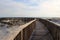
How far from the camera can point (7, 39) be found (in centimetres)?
292

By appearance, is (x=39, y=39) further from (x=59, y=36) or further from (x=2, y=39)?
(x=2, y=39)

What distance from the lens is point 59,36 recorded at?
7730 mm

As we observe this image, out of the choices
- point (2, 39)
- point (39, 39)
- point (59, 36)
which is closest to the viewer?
point (2, 39)

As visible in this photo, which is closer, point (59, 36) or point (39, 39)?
point (59, 36)

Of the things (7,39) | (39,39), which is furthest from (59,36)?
(7,39)

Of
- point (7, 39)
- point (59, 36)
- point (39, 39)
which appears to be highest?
point (7, 39)

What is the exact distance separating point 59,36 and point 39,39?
395cm

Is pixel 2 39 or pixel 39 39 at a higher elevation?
pixel 2 39

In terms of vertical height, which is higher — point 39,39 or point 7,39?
point 7,39

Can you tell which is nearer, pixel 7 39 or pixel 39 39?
pixel 7 39

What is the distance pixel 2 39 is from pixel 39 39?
8810 millimetres

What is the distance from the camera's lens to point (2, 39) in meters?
2.89

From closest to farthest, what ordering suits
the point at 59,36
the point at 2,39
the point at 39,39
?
the point at 2,39, the point at 59,36, the point at 39,39

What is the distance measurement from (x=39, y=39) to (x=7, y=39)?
8770 millimetres
